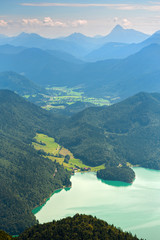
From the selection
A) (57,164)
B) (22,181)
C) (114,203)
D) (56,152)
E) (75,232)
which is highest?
(56,152)

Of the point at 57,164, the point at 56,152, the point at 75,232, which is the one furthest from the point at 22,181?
the point at 75,232

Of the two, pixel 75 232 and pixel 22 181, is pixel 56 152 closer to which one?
pixel 22 181

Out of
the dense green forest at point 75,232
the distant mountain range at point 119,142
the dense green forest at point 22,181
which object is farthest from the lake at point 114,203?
the dense green forest at point 75,232

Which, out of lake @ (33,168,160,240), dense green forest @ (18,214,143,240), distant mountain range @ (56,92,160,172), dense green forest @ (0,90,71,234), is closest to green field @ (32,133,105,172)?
distant mountain range @ (56,92,160,172)

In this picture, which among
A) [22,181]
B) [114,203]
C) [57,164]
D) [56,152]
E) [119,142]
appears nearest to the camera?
[114,203]

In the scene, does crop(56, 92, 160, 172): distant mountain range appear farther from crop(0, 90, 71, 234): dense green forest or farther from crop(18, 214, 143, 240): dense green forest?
crop(18, 214, 143, 240): dense green forest

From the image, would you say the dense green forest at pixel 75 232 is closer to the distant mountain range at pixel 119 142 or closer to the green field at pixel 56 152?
the green field at pixel 56 152
